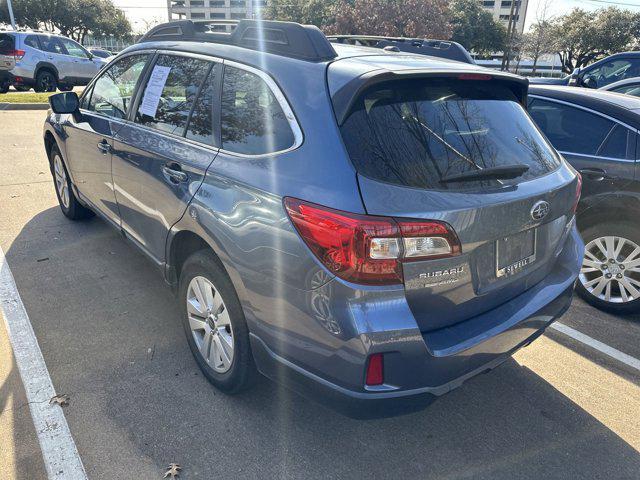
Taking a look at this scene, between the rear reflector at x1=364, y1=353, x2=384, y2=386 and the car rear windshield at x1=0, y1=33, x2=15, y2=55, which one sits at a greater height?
the car rear windshield at x1=0, y1=33, x2=15, y2=55

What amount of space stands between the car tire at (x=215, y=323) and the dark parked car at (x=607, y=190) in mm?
2833

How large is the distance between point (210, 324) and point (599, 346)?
2.60 m

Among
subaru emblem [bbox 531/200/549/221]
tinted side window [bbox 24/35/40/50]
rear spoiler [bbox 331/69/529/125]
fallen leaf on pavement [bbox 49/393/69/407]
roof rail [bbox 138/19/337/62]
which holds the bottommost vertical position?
fallen leaf on pavement [bbox 49/393/69/407]

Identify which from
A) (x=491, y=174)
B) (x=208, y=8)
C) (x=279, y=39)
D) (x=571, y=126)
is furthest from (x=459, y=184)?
(x=208, y=8)

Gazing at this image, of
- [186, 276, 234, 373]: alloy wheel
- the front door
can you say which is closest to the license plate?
[186, 276, 234, 373]: alloy wheel

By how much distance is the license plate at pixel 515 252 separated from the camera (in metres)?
2.21

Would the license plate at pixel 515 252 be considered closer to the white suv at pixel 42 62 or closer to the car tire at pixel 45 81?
the white suv at pixel 42 62

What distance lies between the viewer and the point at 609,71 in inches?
395

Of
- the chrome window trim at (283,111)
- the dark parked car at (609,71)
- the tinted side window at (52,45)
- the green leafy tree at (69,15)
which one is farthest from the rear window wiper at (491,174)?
the green leafy tree at (69,15)

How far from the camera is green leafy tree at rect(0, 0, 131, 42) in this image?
138ft

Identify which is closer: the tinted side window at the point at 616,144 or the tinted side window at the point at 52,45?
the tinted side window at the point at 616,144

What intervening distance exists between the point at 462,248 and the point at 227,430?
149 centimetres

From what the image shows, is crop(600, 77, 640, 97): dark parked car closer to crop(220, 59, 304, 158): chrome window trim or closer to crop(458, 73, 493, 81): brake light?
crop(458, 73, 493, 81): brake light

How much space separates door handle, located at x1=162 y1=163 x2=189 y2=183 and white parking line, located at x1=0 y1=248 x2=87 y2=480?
1342 mm
